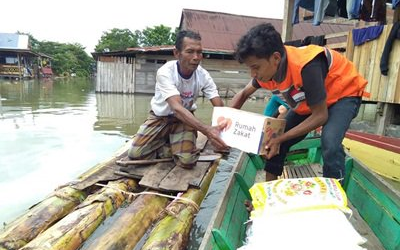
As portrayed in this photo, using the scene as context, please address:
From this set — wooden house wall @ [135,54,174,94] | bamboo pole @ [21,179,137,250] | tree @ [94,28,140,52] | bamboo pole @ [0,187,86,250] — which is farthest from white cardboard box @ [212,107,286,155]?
tree @ [94,28,140,52]

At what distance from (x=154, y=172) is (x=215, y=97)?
1.08 m

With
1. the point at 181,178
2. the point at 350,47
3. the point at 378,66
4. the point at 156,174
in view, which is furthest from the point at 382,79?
the point at 156,174

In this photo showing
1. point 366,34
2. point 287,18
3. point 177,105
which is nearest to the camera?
point 177,105

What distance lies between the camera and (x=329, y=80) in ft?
6.81

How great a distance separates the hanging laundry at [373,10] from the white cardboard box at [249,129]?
5910 millimetres

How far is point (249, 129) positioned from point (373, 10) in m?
6.22

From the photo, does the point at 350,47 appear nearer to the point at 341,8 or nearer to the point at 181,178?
the point at 341,8

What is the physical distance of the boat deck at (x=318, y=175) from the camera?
2080 millimetres

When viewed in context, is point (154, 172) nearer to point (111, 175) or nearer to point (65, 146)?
point (111, 175)

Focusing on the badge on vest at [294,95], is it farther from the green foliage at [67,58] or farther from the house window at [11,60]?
the green foliage at [67,58]

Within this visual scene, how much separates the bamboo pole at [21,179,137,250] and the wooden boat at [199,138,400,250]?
3.49 ft

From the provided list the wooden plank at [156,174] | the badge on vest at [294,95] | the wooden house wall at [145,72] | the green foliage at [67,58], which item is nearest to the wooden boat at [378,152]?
the badge on vest at [294,95]

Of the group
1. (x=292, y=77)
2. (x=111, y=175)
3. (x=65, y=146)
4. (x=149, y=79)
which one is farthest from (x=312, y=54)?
(x=149, y=79)

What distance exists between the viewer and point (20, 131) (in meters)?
6.69
